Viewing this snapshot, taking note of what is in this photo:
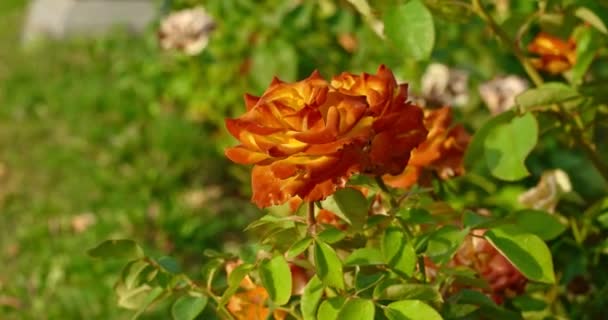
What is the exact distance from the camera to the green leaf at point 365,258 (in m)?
1.32

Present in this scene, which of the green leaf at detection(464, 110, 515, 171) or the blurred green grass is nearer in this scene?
the green leaf at detection(464, 110, 515, 171)

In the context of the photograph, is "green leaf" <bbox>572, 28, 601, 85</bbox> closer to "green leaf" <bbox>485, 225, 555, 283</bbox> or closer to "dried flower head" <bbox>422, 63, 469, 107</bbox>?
"green leaf" <bbox>485, 225, 555, 283</bbox>

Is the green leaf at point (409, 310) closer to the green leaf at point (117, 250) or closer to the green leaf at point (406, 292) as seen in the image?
the green leaf at point (406, 292)

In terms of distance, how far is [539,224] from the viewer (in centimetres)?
147

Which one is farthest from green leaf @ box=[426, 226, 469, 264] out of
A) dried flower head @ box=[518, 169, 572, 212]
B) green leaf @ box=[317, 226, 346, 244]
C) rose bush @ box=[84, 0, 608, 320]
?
dried flower head @ box=[518, 169, 572, 212]

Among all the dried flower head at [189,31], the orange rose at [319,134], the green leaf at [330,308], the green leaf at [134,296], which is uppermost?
the orange rose at [319,134]

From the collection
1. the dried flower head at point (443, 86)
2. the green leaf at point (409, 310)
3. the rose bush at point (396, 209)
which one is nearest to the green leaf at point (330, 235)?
the rose bush at point (396, 209)

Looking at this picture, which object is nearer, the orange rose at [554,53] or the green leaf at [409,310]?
the green leaf at [409,310]

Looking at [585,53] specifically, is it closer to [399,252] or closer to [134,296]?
[399,252]

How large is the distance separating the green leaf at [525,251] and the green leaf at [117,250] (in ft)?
1.48

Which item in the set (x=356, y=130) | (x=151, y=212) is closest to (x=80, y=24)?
(x=151, y=212)

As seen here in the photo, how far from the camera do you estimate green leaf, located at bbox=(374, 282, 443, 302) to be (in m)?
1.29

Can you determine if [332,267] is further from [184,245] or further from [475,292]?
[184,245]

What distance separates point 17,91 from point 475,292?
4.31 meters
